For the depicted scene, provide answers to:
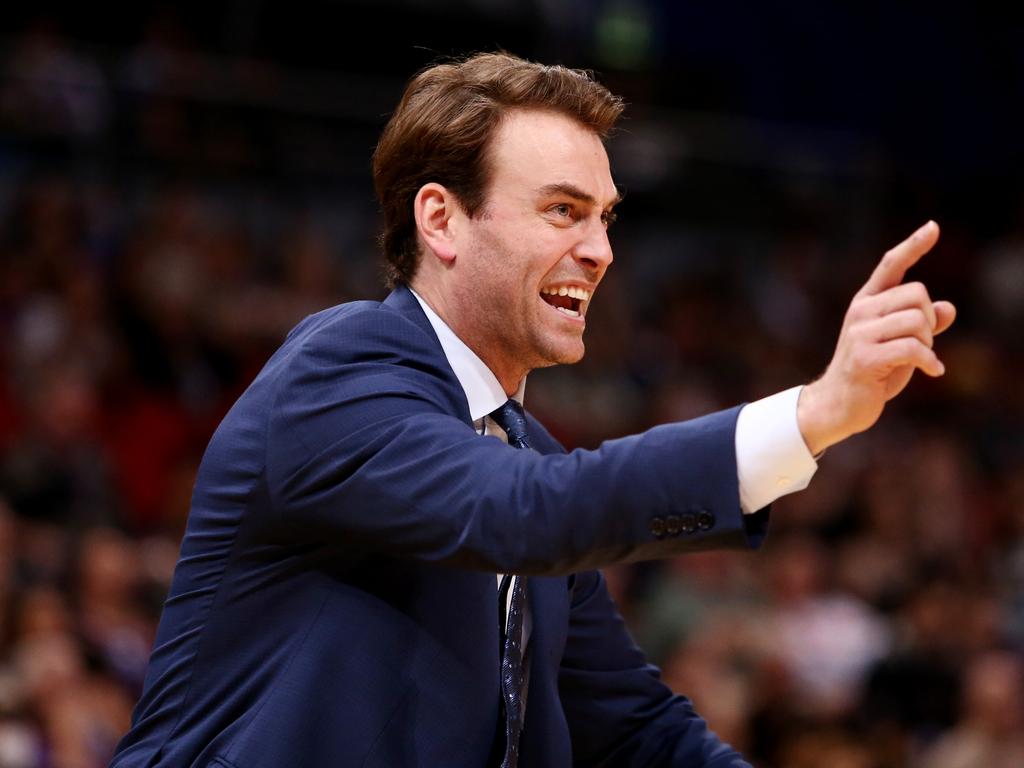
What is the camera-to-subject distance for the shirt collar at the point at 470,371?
247cm

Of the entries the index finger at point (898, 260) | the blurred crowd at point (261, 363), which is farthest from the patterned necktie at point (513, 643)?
the blurred crowd at point (261, 363)

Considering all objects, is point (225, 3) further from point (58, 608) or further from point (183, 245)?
point (58, 608)

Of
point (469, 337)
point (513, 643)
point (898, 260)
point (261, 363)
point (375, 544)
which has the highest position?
point (898, 260)

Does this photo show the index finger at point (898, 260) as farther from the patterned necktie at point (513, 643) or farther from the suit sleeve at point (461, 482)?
the patterned necktie at point (513, 643)

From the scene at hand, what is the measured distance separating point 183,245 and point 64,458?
1547 millimetres

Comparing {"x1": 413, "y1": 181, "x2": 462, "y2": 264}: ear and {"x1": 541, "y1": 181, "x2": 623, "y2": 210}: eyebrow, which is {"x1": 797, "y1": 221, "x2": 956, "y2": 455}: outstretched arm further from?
{"x1": 413, "y1": 181, "x2": 462, "y2": 264}: ear

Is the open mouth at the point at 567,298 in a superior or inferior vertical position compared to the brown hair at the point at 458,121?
inferior

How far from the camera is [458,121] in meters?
2.50

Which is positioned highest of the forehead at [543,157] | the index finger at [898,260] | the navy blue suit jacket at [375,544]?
the forehead at [543,157]

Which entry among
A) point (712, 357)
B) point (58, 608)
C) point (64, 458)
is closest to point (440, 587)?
point (58, 608)

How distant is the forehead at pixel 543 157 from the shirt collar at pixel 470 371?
0.79 ft

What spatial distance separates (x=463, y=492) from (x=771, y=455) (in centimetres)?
40

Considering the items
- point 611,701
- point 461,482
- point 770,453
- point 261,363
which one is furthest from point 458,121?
point 261,363

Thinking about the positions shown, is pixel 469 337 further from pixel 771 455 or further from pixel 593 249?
pixel 771 455
